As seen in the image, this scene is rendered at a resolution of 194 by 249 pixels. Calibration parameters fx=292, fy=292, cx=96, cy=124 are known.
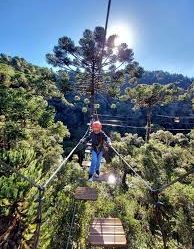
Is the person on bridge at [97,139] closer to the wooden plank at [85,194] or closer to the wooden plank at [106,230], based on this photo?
the wooden plank at [106,230]

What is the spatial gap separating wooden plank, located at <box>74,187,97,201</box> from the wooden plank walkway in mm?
2723

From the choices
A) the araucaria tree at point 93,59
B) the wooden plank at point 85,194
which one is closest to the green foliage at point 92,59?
the araucaria tree at point 93,59

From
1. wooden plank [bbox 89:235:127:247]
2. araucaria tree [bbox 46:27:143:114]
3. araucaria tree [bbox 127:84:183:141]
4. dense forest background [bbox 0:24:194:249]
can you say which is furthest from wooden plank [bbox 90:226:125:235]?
araucaria tree [bbox 127:84:183:141]

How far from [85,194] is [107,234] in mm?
3708

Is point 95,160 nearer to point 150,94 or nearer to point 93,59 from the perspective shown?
point 93,59

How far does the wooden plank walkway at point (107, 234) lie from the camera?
646 cm

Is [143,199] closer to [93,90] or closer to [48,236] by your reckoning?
[48,236]

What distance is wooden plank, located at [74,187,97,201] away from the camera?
1027 cm

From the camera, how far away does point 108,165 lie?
752 inches

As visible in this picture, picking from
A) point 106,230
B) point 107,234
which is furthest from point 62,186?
point 107,234

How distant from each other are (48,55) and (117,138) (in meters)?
9.09

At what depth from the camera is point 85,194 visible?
1048cm

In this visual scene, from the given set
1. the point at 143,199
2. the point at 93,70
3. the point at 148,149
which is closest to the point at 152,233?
the point at 143,199

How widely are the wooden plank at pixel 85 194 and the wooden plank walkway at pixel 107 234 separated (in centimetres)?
272
